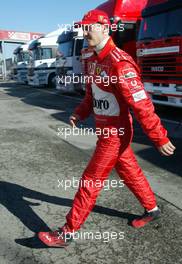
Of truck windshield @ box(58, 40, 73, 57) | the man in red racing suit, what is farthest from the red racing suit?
truck windshield @ box(58, 40, 73, 57)

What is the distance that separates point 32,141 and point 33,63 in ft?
52.5

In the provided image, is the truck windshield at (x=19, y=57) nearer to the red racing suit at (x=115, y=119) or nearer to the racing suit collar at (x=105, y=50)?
the red racing suit at (x=115, y=119)

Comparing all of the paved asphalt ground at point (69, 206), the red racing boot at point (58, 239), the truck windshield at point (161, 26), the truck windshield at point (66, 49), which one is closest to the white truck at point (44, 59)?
the truck windshield at point (66, 49)

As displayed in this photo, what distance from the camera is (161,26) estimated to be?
9188 millimetres

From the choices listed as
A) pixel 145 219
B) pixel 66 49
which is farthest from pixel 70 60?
pixel 145 219

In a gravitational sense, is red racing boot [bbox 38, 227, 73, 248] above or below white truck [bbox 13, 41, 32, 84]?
below

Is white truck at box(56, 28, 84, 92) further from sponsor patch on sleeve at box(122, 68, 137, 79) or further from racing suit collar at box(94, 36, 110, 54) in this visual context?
sponsor patch on sleeve at box(122, 68, 137, 79)

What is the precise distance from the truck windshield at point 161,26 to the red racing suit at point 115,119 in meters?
5.94

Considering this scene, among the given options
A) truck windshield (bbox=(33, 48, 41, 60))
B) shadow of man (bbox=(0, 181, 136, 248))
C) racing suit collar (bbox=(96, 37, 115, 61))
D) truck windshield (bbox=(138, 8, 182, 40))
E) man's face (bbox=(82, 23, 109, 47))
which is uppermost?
truck windshield (bbox=(138, 8, 182, 40))

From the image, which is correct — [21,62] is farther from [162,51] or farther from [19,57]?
[162,51]

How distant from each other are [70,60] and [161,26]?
7.15 m

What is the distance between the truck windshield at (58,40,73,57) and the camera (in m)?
15.9

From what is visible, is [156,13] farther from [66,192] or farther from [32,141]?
[66,192]

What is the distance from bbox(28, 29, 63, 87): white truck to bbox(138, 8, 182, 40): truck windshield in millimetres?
12530
